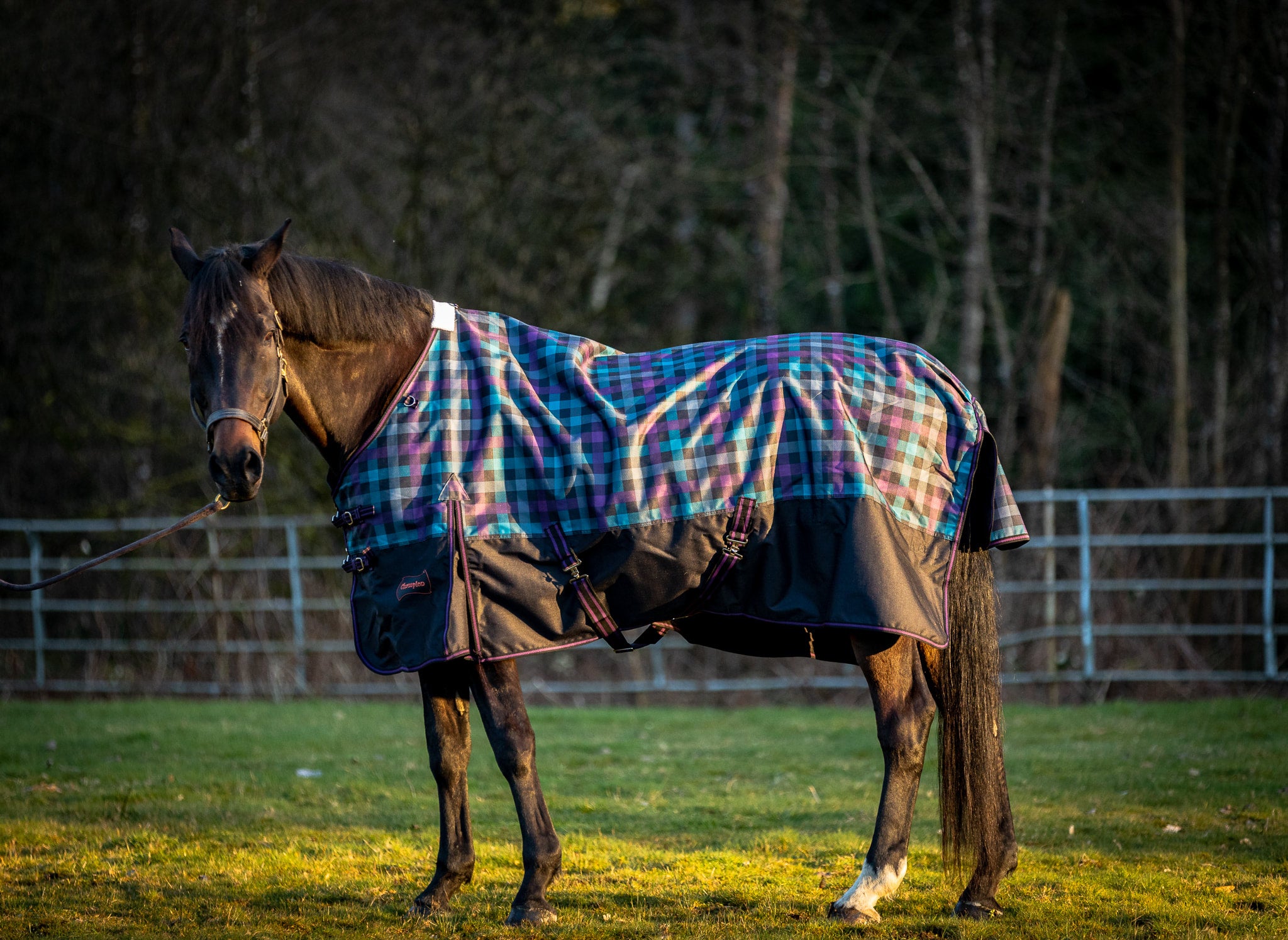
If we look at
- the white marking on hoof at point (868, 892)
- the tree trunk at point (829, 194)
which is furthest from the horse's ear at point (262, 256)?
→ the tree trunk at point (829, 194)

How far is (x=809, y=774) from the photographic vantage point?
6188 mm

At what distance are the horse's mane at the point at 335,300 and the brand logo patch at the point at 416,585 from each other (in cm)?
80

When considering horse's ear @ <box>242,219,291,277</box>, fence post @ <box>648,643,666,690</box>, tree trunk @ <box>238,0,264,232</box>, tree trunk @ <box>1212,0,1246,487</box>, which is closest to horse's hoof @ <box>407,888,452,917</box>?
horse's ear @ <box>242,219,291,277</box>

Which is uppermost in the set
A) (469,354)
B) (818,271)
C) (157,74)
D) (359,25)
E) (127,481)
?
(359,25)

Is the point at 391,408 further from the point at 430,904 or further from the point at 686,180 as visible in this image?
the point at 686,180

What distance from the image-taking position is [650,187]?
1388cm

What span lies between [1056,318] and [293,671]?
7658 millimetres

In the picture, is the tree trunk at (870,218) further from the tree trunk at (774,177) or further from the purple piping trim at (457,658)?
the purple piping trim at (457,658)

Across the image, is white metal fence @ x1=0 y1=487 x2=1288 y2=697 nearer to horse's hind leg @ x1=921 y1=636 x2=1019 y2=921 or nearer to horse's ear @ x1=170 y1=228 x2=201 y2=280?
horse's hind leg @ x1=921 y1=636 x2=1019 y2=921

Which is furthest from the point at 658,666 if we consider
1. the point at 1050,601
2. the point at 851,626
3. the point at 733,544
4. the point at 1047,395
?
the point at 851,626

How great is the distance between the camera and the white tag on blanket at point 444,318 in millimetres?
3604

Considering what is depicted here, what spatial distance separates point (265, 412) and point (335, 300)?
462mm

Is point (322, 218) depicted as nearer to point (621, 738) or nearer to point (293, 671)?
point (293, 671)

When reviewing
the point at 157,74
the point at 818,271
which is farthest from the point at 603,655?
the point at 157,74
